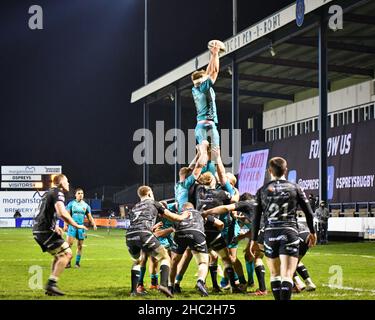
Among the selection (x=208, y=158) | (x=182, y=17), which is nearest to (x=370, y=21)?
(x=208, y=158)

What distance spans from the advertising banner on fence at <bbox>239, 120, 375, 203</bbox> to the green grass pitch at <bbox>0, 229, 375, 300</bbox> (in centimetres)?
915

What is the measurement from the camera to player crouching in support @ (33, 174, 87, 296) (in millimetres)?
12780

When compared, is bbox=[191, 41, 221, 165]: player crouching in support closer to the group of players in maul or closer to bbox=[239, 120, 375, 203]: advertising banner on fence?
the group of players in maul

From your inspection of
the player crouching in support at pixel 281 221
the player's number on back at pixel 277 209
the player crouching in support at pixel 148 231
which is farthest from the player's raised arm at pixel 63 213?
the player's number on back at pixel 277 209

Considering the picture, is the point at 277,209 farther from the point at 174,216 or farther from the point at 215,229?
the point at 215,229

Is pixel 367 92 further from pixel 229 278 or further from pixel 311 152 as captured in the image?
pixel 229 278

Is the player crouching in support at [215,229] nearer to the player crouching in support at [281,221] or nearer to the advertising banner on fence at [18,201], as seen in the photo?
the player crouching in support at [281,221]

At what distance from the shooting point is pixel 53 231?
12.9m

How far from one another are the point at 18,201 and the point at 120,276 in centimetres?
4970

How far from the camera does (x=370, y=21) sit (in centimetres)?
3212

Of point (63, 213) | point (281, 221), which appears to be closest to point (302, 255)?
point (281, 221)

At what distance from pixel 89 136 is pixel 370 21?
227 ft
